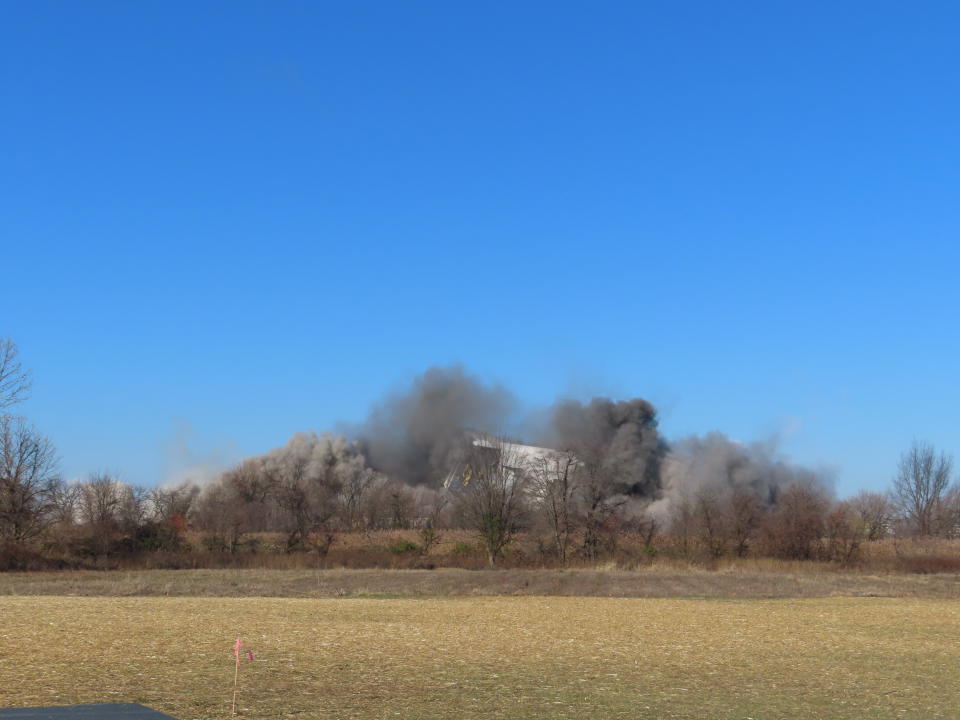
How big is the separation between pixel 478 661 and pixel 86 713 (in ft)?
25.4

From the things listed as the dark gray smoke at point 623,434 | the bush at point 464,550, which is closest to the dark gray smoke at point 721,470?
the dark gray smoke at point 623,434

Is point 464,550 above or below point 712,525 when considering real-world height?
below

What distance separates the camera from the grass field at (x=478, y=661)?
14.0 meters

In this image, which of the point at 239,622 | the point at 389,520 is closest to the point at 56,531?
the point at 389,520

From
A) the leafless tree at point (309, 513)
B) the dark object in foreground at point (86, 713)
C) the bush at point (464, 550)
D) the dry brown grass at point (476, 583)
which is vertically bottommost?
the dry brown grass at point (476, 583)

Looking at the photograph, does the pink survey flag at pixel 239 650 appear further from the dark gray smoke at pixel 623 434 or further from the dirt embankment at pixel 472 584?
the dark gray smoke at pixel 623 434

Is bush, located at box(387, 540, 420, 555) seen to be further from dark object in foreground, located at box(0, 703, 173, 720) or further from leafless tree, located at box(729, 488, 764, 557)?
dark object in foreground, located at box(0, 703, 173, 720)

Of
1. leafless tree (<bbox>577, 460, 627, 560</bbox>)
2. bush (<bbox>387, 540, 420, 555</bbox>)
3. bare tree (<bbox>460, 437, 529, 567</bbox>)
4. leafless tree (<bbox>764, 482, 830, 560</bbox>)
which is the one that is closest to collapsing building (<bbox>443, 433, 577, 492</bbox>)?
bare tree (<bbox>460, 437, 529, 567</bbox>)

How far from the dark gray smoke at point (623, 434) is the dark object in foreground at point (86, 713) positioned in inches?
2586

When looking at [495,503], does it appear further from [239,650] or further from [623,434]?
[239,650]

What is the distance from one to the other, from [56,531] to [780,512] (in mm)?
39581

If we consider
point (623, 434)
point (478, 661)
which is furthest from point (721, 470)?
point (478, 661)

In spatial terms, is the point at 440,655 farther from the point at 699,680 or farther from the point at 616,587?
the point at 616,587

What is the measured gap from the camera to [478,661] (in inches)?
710
